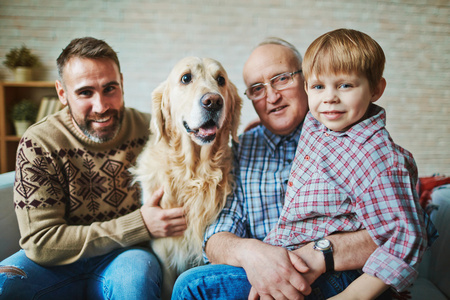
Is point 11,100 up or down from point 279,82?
down

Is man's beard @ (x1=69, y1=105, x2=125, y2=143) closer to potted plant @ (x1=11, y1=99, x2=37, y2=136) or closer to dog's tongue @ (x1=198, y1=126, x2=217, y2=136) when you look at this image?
dog's tongue @ (x1=198, y1=126, x2=217, y2=136)

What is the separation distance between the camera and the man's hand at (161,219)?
47.6 inches

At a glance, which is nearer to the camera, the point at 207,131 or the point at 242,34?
the point at 207,131

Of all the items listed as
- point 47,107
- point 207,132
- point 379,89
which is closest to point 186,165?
point 207,132

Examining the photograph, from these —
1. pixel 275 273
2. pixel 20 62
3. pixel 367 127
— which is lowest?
pixel 275 273

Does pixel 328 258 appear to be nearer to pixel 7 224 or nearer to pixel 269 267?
pixel 269 267

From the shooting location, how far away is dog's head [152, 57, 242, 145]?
117 cm

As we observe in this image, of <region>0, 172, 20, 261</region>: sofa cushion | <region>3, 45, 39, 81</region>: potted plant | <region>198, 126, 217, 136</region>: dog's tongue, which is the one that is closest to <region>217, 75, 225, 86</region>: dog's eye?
<region>198, 126, 217, 136</region>: dog's tongue

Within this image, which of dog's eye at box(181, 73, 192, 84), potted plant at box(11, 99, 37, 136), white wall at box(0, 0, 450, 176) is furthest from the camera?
white wall at box(0, 0, 450, 176)

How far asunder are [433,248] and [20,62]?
12.6ft

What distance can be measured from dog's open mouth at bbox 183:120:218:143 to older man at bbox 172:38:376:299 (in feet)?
0.76

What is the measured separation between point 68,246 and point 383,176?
1169 millimetres

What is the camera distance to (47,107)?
305 centimetres

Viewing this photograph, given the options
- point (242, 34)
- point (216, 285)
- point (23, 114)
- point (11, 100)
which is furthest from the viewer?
point (242, 34)
